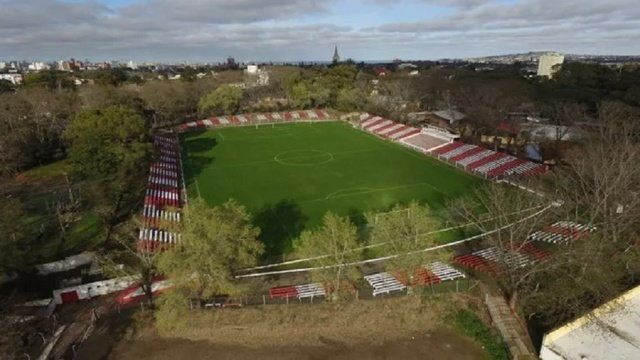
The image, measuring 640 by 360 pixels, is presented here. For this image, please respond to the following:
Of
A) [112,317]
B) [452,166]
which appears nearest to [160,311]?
[112,317]

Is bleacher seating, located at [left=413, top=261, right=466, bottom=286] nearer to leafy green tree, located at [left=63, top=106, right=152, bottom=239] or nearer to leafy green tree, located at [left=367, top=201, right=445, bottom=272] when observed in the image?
leafy green tree, located at [left=367, top=201, right=445, bottom=272]

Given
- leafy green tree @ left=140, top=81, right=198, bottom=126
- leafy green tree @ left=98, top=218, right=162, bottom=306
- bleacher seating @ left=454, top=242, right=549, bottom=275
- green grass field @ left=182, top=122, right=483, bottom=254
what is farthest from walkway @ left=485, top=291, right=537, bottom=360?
leafy green tree @ left=140, top=81, right=198, bottom=126

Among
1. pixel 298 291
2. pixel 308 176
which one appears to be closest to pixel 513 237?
pixel 298 291

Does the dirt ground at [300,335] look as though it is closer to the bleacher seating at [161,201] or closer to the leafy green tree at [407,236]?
the leafy green tree at [407,236]

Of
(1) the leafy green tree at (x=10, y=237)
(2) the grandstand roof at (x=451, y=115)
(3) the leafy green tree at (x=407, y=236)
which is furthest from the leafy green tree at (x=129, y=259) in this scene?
(2) the grandstand roof at (x=451, y=115)

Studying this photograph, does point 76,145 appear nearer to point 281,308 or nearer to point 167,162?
point 167,162

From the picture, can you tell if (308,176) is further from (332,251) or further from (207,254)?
(207,254)
